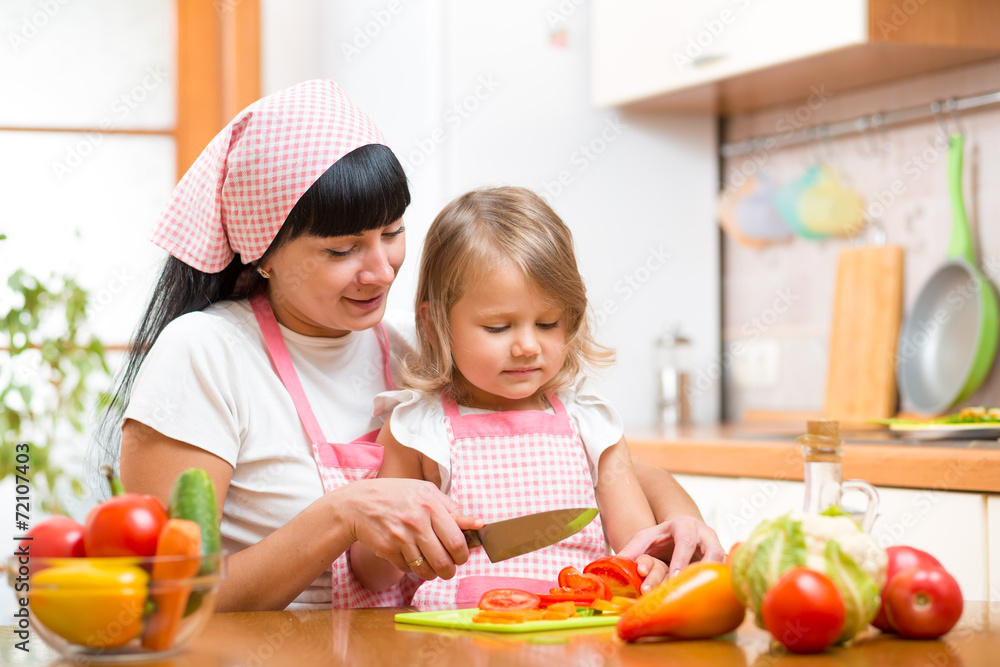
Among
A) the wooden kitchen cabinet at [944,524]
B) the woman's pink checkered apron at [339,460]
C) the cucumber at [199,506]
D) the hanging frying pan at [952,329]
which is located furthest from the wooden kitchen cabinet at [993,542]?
the cucumber at [199,506]

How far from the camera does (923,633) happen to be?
77 centimetres

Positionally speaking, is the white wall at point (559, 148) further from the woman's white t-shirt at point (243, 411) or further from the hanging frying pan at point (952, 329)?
the woman's white t-shirt at point (243, 411)

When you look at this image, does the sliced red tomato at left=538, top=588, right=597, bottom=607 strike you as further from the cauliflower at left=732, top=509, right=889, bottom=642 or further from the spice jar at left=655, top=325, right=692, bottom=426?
the spice jar at left=655, top=325, right=692, bottom=426

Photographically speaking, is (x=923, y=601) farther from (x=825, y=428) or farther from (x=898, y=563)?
(x=825, y=428)

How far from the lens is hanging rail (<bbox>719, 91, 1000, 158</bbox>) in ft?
7.36

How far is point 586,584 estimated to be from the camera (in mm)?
931

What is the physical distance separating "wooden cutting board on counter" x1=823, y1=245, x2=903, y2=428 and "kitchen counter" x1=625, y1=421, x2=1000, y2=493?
5.3 inches

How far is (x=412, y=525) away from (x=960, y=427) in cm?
117

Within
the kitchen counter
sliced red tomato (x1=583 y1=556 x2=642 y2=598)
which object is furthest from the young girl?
the kitchen counter

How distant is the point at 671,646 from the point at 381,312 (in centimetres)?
65

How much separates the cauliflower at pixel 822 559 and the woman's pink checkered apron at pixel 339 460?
22.9 inches

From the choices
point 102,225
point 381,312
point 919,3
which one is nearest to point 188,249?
point 381,312

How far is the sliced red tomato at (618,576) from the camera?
38.7 inches

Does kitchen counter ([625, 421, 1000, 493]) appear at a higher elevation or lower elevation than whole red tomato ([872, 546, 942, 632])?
lower
